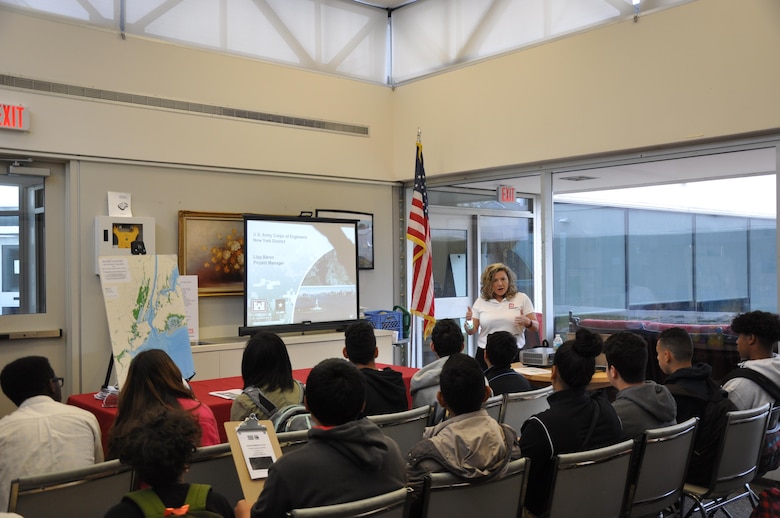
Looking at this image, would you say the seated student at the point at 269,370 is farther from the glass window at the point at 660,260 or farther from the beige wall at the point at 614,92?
the beige wall at the point at 614,92

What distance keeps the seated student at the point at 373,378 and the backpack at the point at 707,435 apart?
138 cm

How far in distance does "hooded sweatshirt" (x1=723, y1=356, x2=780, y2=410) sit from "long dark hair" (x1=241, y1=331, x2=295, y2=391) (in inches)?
87.5

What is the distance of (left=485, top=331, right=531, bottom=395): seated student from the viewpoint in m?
3.69

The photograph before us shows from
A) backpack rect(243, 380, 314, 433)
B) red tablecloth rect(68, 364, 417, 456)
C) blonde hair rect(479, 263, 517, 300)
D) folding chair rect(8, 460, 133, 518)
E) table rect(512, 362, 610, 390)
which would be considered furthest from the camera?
blonde hair rect(479, 263, 517, 300)

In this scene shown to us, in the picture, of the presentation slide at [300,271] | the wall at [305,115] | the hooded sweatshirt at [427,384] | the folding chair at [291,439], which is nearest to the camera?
the folding chair at [291,439]

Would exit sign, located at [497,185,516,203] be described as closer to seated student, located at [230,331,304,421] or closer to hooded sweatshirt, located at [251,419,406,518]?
seated student, located at [230,331,304,421]

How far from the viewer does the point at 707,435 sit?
10.6ft

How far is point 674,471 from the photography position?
9.77 ft

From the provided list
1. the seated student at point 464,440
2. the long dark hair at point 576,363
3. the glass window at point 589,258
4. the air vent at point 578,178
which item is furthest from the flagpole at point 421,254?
the seated student at point 464,440

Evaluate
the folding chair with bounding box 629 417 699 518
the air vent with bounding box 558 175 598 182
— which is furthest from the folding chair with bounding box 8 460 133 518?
the air vent with bounding box 558 175 598 182

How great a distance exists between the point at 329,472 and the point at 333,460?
0.11 ft

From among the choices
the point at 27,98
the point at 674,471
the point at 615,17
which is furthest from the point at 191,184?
the point at 674,471

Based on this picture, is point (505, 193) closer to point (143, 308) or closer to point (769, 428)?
point (143, 308)

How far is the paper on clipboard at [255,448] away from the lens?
7.22 feet
